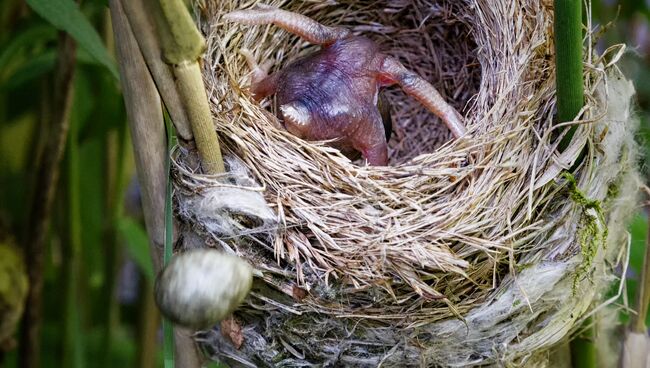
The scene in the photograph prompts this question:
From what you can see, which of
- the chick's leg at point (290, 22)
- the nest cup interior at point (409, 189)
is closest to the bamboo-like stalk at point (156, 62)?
the nest cup interior at point (409, 189)

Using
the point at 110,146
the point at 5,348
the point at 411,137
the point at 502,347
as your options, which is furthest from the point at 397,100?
the point at 5,348

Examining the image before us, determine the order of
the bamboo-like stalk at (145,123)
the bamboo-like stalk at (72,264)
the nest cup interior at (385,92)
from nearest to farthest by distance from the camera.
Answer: the bamboo-like stalk at (145,123), the nest cup interior at (385,92), the bamboo-like stalk at (72,264)

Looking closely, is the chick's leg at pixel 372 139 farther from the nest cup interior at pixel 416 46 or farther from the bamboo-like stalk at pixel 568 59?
the bamboo-like stalk at pixel 568 59

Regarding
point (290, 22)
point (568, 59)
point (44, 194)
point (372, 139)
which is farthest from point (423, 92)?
point (44, 194)

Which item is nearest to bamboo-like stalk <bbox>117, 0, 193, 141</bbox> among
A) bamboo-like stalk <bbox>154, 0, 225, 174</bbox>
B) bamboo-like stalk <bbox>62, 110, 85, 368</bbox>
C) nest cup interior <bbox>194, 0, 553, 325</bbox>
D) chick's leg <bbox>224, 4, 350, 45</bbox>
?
bamboo-like stalk <bbox>154, 0, 225, 174</bbox>

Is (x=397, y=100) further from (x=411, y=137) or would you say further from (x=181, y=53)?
(x=181, y=53)

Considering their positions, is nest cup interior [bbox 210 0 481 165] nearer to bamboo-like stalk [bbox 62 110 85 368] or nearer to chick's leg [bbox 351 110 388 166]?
chick's leg [bbox 351 110 388 166]
